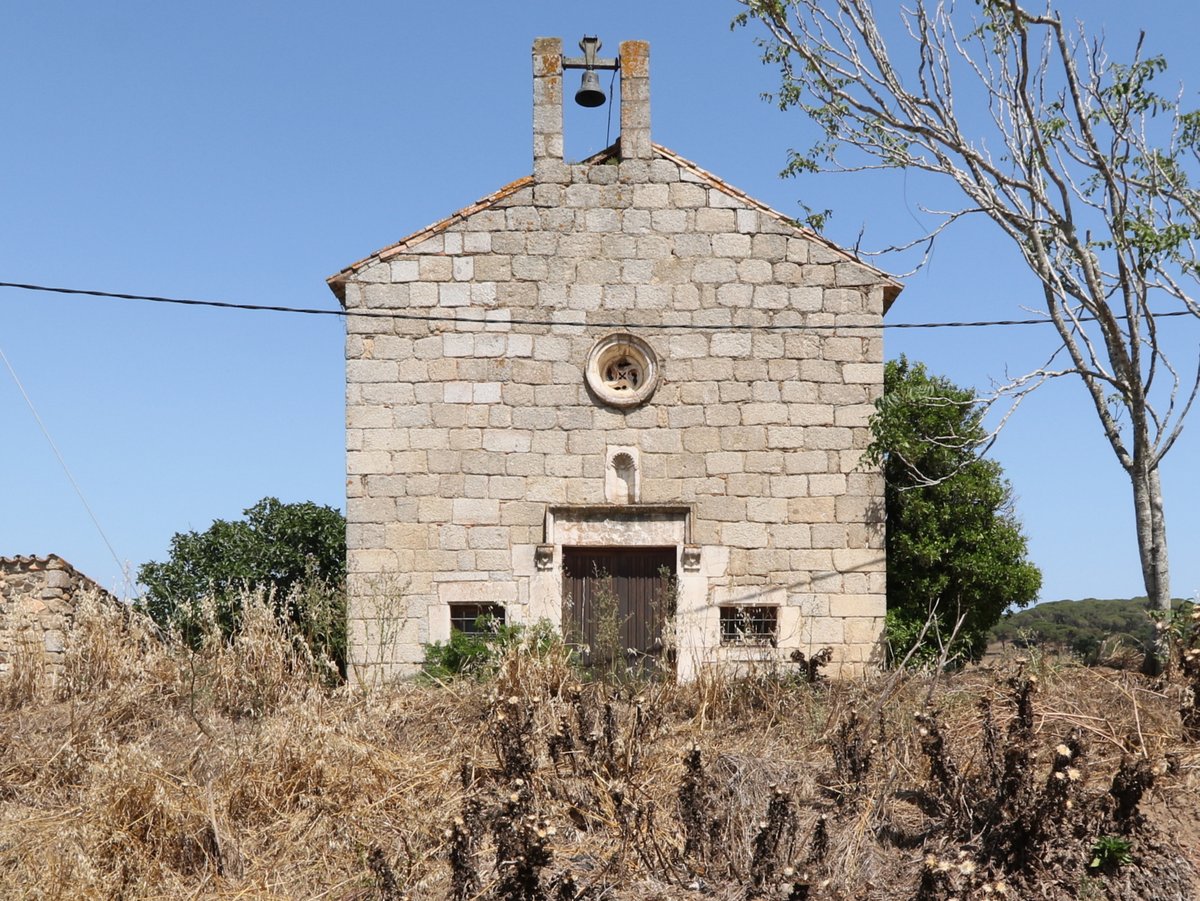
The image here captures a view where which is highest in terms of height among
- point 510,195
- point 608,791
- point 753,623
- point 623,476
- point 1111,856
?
point 510,195

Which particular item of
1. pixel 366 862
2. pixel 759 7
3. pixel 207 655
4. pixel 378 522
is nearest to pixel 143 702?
pixel 207 655

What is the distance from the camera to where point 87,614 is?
9.20 metres

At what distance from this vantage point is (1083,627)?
18.7 m

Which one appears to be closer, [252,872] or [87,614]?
[252,872]

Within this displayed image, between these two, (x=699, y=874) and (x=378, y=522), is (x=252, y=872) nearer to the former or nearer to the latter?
(x=699, y=874)

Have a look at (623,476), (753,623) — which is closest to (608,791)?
(753,623)

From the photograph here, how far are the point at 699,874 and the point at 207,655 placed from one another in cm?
464

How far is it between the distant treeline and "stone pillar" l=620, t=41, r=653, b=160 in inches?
213

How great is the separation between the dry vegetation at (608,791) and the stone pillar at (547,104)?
4845mm

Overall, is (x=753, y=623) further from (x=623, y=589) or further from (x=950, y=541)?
(x=950, y=541)

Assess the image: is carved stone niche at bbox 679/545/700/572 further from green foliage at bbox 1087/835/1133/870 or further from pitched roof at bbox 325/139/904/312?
green foliage at bbox 1087/835/1133/870

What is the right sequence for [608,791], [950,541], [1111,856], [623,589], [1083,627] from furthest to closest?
1. [1083,627]
2. [950,541]
3. [623,589]
4. [608,791]
5. [1111,856]

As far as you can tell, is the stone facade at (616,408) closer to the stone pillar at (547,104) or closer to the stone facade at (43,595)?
the stone pillar at (547,104)

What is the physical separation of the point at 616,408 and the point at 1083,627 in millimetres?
11612
